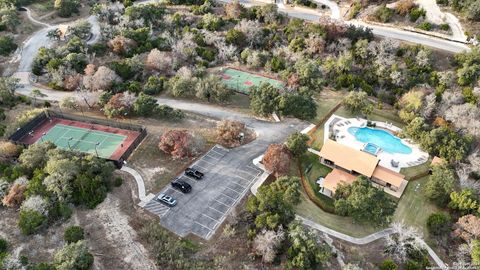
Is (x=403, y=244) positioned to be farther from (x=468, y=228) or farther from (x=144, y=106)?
(x=144, y=106)

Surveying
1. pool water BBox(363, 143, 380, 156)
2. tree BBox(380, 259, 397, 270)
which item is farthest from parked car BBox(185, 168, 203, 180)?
pool water BBox(363, 143, 380, 156)

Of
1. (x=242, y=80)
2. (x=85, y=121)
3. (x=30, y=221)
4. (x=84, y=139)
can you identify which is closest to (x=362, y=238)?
(x=30, y=221)

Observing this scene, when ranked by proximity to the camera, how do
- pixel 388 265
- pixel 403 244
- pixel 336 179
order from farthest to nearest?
1. pixel 336 179
2. pixel 403 244
3. pixel 388 265

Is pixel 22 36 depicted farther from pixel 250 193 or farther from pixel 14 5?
pixel 250 193

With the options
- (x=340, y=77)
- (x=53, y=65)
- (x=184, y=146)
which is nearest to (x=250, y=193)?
(x=184, y=146)

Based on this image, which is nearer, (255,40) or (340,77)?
(340,77)

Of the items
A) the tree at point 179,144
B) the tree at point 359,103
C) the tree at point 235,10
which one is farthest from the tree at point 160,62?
the tree at point 359,103
